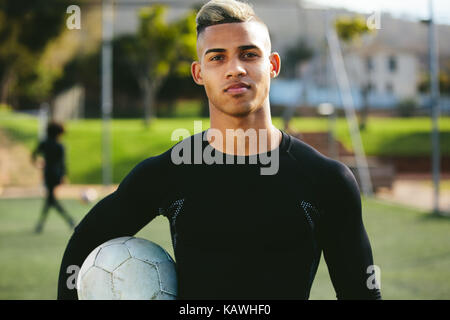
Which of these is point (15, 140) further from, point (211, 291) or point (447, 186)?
point (211, 291)

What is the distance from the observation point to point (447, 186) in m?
16.4

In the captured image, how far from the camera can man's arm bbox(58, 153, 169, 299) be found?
1.98m

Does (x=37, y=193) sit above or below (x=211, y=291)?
above

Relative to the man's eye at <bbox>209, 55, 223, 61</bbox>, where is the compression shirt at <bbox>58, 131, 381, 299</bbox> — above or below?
below

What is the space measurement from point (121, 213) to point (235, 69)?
695mm

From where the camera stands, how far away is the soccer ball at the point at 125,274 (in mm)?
1937

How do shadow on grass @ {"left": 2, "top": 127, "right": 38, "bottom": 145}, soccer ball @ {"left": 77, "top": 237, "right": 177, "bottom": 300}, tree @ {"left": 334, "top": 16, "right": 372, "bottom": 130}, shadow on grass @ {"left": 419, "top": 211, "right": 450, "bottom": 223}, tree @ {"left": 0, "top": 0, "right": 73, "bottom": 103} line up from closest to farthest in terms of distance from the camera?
soccer ball @ {"left": 77, "top": 237, "right": 177, "bottom": 300} → shadow on grass @ {"left": 419, "top": 211, "right": 450, "bottom": 223} → tree @ {"left": 334, "top": 16, "right": 372, "bottom": 130} → shadow on grass @ {"left": 2, "top": 127, "right": 38, "bottom": 145} → tree @ {"left": 0, "top": 0, "right": 73, "bottom": 103}

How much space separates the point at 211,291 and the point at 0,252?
21.0 feet

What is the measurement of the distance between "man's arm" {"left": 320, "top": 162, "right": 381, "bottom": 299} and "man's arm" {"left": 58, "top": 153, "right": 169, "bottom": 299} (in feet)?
2.05

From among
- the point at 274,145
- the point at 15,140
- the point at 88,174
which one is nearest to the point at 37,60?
the point at 15,140

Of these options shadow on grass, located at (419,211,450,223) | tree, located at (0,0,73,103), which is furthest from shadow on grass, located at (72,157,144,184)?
tree, located at (0,0,73,103)

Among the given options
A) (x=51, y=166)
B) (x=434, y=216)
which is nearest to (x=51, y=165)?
(x=51, y=166)

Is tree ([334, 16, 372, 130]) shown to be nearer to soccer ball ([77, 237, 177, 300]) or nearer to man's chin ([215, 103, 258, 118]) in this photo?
man's chin ([215, 103, 258, 118])
